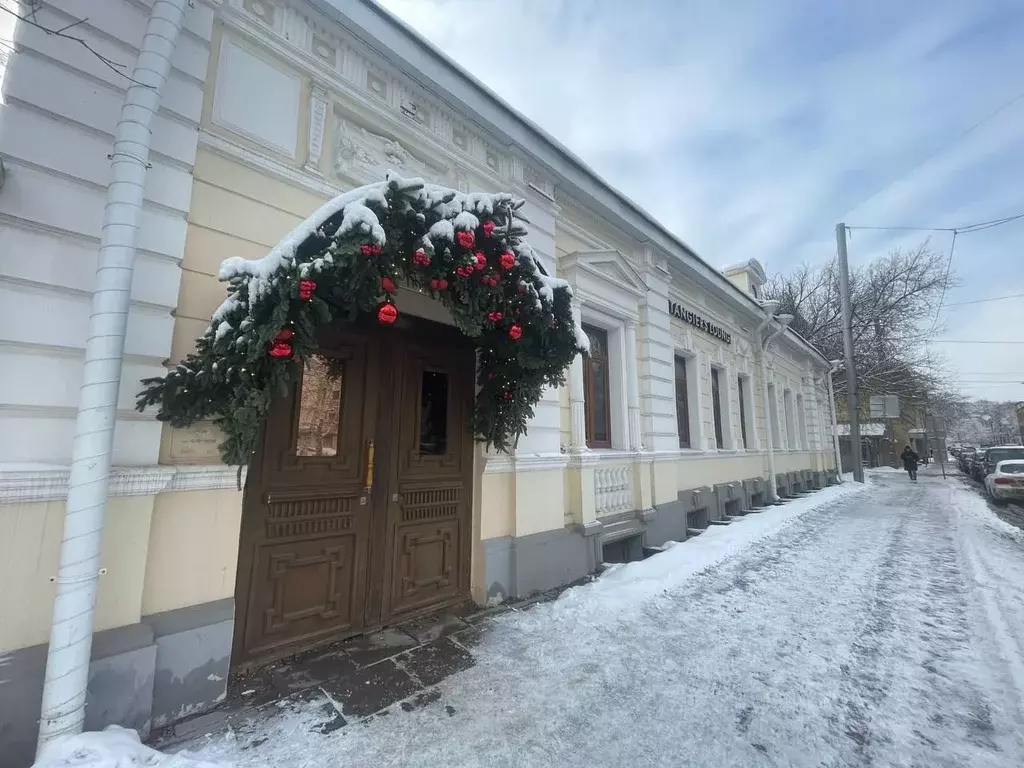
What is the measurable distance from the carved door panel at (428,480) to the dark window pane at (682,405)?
16.6ft

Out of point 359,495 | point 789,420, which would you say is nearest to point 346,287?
point 359,495

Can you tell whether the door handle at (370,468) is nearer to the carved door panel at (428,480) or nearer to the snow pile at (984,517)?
the carved door panel at (428,480)

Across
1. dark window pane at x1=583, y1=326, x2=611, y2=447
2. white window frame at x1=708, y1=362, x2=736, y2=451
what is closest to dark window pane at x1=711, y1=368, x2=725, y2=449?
white window frame at x1=708, y1=362, x2=736, y2=451

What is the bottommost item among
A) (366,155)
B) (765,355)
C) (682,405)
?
(682,405)

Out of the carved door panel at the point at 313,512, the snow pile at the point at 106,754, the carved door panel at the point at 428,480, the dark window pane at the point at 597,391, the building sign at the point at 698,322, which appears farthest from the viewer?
the building sign at the point at 698,322

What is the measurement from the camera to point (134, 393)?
97.9 inches

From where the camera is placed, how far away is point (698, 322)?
8.46 m

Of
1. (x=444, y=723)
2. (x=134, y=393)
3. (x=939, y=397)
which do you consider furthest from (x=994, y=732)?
(x=939, y=397)

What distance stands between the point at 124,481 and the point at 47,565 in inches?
18.0

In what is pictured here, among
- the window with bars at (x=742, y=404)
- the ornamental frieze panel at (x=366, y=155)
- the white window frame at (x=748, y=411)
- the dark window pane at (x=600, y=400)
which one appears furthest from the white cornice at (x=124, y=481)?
the white window frame at (x=748, y=411)

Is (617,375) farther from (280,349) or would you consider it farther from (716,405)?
(280,349)

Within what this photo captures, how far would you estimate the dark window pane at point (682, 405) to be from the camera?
26.6ft

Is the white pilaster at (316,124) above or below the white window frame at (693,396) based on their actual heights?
above

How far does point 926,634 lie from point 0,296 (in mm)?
6363
